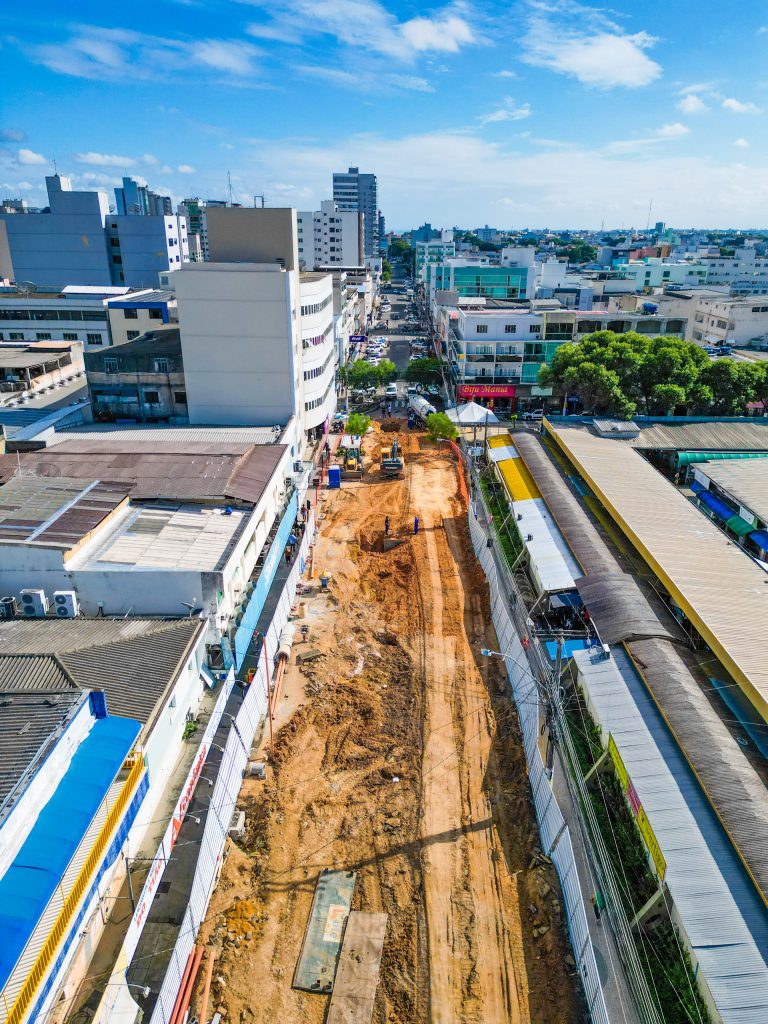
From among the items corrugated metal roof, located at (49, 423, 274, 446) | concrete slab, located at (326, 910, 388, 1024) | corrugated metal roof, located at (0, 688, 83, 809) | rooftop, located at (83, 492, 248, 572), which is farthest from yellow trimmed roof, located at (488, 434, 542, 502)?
corrugated metal roof, located at (0, 688, 83, 809)

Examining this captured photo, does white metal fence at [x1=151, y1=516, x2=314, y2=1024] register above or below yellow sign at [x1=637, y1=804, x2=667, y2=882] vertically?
below

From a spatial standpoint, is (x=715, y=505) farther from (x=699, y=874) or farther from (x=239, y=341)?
(x=239, y=341)

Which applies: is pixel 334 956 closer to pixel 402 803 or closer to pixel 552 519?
pixel 402 803

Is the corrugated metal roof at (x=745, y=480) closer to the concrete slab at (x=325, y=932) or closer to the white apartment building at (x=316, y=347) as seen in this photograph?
the white apartment building at (x=316, y=347)

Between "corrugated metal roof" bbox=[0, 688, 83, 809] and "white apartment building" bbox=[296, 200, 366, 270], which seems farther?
"white apartment building" bbox=[296, 200, 366, 270]

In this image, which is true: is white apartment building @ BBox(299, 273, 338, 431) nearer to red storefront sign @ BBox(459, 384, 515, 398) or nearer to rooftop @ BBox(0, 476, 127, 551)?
red storefront sign @ BBox(459, 384, 515, 398)

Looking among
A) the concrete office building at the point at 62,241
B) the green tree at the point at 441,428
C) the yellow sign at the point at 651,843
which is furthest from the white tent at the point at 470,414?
the concrete office building at the point at 62,241
